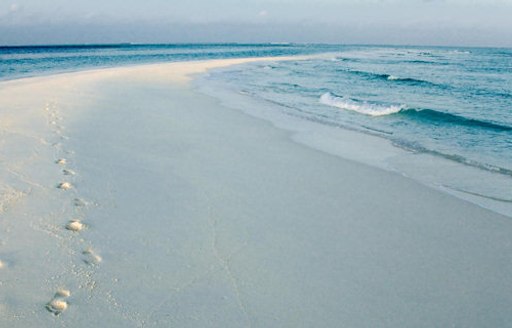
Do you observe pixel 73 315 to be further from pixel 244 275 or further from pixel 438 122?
pixel 438 122

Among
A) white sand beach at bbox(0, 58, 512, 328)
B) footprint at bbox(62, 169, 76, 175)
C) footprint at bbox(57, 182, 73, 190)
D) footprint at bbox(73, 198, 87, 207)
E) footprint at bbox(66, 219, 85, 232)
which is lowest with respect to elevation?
white sand beach at bbox(0, 58, 512, 328)

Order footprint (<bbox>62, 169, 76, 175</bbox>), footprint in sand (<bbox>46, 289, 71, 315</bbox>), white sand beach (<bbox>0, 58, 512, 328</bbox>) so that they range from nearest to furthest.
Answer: footprint in sand (<bbox>46, 289, 71, 315</bbox>)
white sand beach (<bbox>0, 58, 512, 328</bbox>)
footprint (<bbox>62, 169, 76, 175</bbox>)

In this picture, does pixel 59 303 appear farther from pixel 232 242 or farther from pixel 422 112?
pixel 422 112

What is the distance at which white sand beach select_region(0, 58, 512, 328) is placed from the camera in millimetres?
3342

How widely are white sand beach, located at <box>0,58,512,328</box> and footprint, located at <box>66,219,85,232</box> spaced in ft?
0.07

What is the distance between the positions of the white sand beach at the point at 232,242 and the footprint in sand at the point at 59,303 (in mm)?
15

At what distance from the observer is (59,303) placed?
10.7 feet

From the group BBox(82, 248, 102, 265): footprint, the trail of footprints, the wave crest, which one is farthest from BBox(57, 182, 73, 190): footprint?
the wave crest

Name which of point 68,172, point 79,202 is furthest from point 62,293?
point 68,172

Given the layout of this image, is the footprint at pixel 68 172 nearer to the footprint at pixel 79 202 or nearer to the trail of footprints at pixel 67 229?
the trail of footprints at pixel 67 229

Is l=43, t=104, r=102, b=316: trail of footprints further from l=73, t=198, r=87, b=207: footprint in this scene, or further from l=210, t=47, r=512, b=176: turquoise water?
l=210, t=47, r=512, b=176: turquoise water

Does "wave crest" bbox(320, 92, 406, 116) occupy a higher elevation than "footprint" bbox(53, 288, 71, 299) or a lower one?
lower

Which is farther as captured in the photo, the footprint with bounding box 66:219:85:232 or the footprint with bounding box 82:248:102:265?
the footprint with bounding box 66:219:85:232

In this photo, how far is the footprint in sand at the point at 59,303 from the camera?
3.20m
